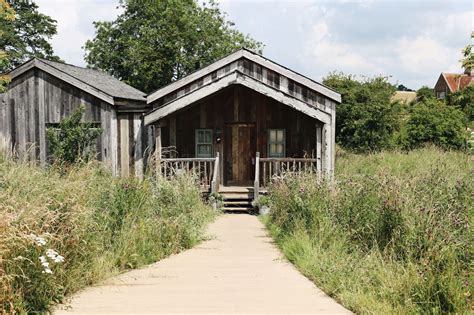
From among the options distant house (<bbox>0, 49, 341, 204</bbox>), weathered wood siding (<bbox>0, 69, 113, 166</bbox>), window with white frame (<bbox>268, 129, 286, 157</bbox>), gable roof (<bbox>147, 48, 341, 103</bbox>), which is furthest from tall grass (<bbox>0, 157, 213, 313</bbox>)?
window with white frame (<bbox>268, 129, 286, 157</bbox>)

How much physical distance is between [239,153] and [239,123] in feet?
3.42

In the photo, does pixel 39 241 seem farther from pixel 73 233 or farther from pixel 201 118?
pixel 201 118

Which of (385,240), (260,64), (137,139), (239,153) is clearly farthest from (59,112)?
(385,240)

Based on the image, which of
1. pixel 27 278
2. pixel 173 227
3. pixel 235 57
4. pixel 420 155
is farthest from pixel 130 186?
pixel 420 155

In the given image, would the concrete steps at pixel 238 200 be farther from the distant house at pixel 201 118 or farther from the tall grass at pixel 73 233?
the tall grass at pixel 73 233

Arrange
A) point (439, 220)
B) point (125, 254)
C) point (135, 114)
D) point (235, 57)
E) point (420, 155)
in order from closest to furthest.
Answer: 1. point (439, 220)
2. point (125, 254)
3. point (235, 57)
4. point (135, 114)
5. point (420, 155)

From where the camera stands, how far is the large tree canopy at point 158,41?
1344 inches

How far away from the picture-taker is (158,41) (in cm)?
3478

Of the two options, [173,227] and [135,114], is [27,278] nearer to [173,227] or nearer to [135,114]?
[173,227]

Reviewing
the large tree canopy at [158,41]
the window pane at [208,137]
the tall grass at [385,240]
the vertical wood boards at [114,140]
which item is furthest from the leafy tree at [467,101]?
the tall grass at [385,240]

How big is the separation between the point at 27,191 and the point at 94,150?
31.2 feet

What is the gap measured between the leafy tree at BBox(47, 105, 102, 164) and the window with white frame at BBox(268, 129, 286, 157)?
565 cm

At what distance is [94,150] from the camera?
16469 millimetres

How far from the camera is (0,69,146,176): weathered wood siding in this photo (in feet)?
54.2
